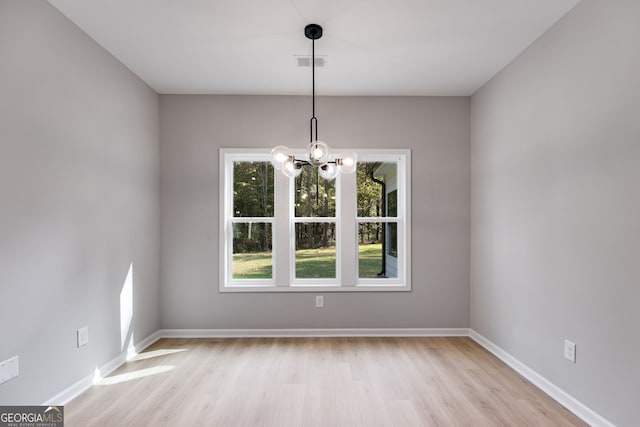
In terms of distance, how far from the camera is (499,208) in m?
3.35

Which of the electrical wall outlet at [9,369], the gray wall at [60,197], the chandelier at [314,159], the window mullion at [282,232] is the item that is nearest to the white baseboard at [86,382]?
the gray wall at [60,197]

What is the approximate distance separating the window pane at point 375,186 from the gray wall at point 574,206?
3.75 feet

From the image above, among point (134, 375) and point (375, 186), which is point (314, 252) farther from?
point (134, 375)

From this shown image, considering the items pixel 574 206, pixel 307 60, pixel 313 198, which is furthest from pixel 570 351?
pixel 307 60

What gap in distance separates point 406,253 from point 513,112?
1801 mm

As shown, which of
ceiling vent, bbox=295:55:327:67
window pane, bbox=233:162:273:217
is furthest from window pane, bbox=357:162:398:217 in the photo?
ceiling vent, bbox=295:55:327:67

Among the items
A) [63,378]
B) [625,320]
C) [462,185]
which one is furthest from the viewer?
[462,185]

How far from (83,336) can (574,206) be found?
12.3ft

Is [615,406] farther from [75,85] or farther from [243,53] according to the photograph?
[75,85]

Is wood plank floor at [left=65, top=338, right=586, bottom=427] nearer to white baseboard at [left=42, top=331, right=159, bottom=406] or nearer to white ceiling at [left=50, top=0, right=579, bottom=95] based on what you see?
white baseboard at [left=42, top=331, right=159, bottom=406]

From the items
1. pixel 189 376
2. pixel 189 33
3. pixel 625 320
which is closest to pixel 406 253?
pixel 625 320

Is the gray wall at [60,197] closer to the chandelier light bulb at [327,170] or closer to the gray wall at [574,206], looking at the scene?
the chandelier light bulb at [327,170]

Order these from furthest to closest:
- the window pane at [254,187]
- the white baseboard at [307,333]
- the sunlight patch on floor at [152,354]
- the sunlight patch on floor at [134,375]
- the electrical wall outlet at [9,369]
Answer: the window pane at [254,187]
the white baseboard at [307,333]
the sunlight patch on floor at [152,354]
the sunlight patch on floor at [134,375]
the electrical wall outlet at [9,369]

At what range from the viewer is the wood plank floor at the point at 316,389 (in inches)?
89.0
